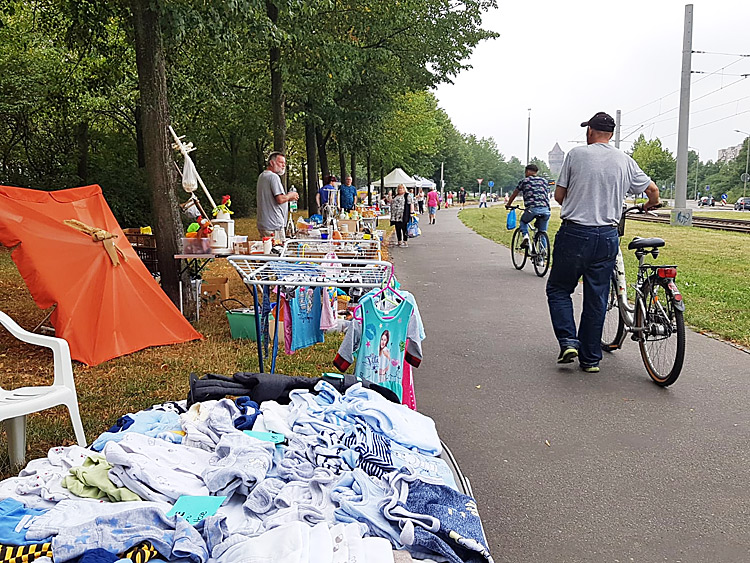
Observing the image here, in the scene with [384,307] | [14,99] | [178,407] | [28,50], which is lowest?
[178,407]

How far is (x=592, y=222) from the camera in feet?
19.2

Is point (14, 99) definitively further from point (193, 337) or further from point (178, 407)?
point (178, 407)

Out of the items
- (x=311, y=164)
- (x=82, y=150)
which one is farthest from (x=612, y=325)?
(x=82, y=150)

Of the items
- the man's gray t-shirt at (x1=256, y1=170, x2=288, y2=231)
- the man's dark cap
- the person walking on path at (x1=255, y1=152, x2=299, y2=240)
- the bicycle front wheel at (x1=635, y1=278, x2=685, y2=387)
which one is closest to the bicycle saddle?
the bicycle front wheel at (x1=635, y1=278, x2=685, y2=387)

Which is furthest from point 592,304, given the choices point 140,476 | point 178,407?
point 140,476

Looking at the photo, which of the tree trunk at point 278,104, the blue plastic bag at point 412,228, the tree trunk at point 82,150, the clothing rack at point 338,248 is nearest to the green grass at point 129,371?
the clothing rack at point 338,248

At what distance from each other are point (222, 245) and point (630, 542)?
557 cm

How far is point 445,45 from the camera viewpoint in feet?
66.5

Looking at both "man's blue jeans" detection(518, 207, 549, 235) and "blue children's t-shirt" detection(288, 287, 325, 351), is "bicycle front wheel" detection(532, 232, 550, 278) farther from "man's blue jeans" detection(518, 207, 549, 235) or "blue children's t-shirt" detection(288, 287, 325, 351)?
"blue children's t-shirt" detection(288, 287, 325, 351)

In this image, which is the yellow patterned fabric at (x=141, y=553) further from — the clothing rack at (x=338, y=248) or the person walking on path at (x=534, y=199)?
the person walking on path at (x=534, y=199)

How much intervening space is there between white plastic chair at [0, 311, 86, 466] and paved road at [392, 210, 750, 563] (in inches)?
93.9

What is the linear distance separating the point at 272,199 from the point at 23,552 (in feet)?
25.9

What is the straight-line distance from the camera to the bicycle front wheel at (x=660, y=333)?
209 inches

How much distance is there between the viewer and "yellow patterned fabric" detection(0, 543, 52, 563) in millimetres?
1993
